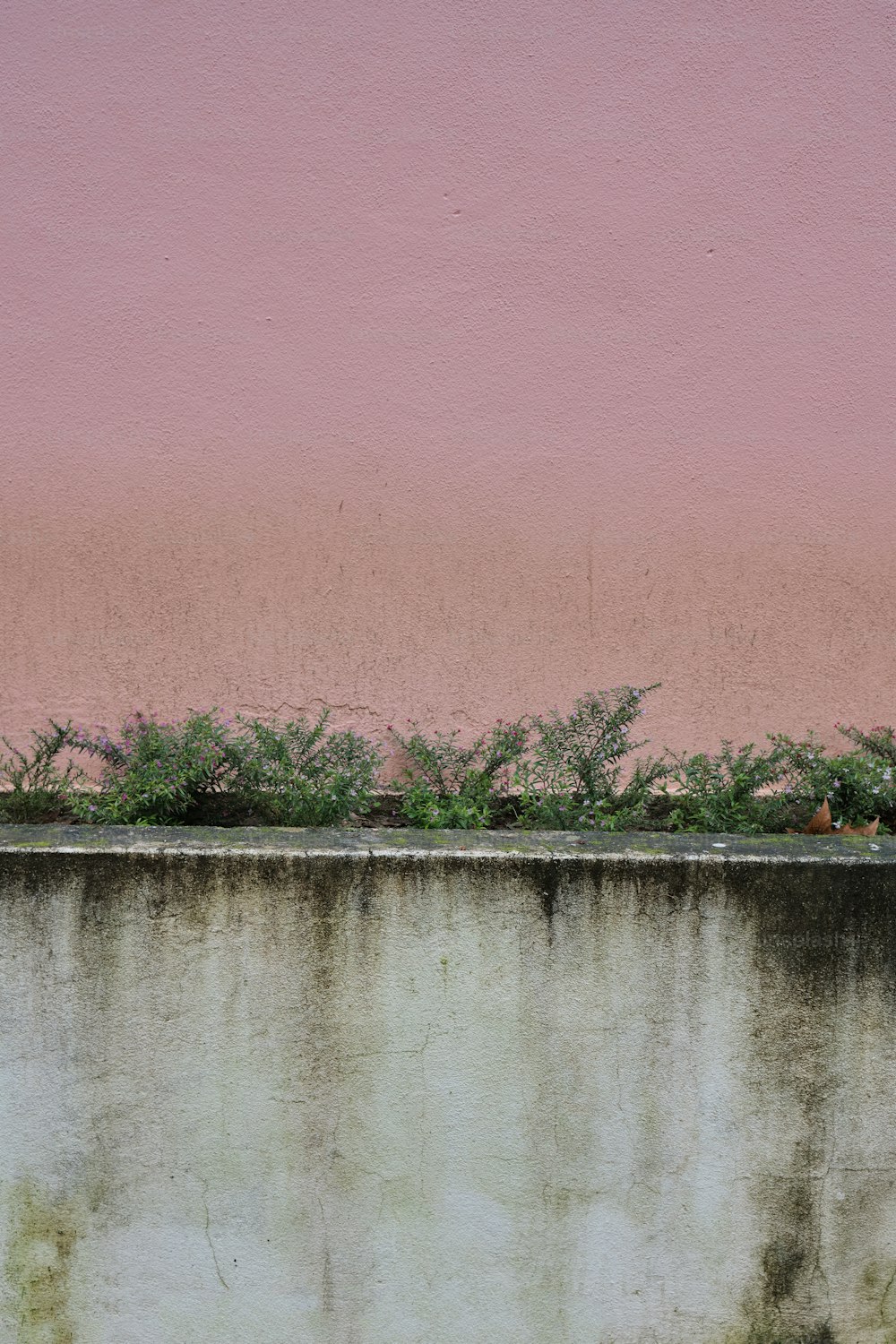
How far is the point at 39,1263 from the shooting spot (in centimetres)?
223

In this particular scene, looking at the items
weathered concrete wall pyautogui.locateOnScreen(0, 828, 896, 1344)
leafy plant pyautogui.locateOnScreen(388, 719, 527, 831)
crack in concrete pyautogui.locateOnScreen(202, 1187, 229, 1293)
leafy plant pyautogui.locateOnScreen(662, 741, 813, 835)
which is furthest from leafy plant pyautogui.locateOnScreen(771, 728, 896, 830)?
crack in concrete pyautogui.locateOnScreen(202, 1187, 229, 1293)

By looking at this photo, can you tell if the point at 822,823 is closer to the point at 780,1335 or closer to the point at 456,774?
the point at 456,774

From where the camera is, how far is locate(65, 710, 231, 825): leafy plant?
255 cm

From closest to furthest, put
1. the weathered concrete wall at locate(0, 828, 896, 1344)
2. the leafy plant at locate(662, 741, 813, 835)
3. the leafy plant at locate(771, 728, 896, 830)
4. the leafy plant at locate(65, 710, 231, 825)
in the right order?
1. the weathered concrete wall at locate(0, 828, 896, 1344)
2. the leafy plant at locate(65, 710, 231, 825)
3. the leafy plant at locate(662, 741, 813, 835)
4. the leafy plant at locate(771, 728, 896, 830)

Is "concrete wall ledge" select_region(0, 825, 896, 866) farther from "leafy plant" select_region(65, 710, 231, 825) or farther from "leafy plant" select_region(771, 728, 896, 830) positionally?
"leafy plant" select_region(771, 728, 896, 830)

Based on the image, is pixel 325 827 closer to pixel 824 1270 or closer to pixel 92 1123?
pixel 92 1123

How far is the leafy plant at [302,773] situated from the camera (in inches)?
102

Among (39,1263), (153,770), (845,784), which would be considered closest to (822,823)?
(845,784)

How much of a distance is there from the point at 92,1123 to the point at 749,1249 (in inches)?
55.7

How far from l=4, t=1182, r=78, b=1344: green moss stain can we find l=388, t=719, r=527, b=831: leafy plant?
115cm

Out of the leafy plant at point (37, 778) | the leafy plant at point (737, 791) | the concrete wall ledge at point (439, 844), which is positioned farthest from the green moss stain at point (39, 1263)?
the leafy plant at point (737, 791)

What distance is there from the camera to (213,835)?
228 centimetres

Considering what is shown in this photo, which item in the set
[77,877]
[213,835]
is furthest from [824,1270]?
[77,877]

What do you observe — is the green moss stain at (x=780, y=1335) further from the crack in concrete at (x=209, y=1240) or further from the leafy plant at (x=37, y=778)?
the leafy plant at (x=37, y=778)
